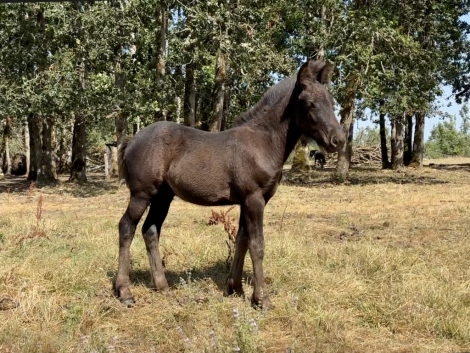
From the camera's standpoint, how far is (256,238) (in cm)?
498

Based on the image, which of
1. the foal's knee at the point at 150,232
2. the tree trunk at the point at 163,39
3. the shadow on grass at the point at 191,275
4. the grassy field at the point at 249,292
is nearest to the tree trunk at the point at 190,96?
the tree trunk at the point at 163,39

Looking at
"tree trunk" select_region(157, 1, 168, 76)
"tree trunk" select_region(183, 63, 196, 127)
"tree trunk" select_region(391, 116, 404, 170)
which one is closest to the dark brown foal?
"tree trunk" select_region(157, 1, 168, 76)

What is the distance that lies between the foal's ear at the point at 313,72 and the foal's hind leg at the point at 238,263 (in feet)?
5.30

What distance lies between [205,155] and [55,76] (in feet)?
40.7

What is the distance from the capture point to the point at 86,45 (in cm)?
1664

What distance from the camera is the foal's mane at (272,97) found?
5.16 metres

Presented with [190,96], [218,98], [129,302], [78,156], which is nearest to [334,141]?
[129,302]

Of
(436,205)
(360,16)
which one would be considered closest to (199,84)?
(360,16)

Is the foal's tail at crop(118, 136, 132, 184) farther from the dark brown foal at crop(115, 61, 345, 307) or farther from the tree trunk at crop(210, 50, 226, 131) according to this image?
the tree trunk at crop(210, 50, 226, 131)

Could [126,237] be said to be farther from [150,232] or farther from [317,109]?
[317,109]

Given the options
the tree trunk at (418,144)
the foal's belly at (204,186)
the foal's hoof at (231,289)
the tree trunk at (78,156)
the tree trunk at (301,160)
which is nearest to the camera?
the foal's belly at (204,186)

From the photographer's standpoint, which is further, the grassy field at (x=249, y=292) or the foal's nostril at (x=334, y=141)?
the foal's nostril at (x=334, y=141)

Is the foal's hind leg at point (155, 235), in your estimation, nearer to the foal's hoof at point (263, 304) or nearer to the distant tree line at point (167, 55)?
the foal's hoof at point (263, 304)

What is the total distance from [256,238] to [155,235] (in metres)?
1.34
